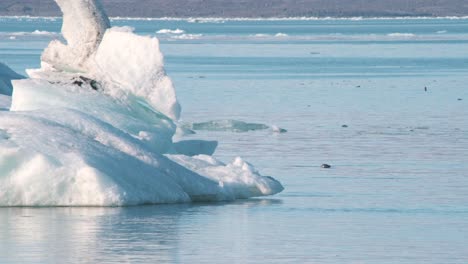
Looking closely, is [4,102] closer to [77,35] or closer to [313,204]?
[77,35]

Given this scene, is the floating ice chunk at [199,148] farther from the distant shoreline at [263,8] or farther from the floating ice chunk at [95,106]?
the distant shoreline at [263,8]

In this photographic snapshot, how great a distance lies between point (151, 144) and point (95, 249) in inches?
172

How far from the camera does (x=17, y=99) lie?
16.5 metres

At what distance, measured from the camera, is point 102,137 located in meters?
14.5

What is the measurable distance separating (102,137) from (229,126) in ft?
27.0

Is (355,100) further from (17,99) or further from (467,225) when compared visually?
(467,225)

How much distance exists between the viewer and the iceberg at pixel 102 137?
13562 mm

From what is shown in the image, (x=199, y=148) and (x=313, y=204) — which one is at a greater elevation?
(x=199, y=148)

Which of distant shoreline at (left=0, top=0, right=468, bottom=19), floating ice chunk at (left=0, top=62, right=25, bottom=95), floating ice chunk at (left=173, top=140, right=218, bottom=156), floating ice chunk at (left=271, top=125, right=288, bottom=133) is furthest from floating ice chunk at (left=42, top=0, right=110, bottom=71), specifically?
distant shoreline at (left=0, top=0, right=468, bottom=19)

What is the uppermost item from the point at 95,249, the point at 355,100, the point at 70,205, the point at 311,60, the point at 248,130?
the point at 311,60

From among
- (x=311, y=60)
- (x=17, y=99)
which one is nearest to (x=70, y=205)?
(x=17, y=99)

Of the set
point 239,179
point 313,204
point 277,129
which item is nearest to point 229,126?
point 277,129

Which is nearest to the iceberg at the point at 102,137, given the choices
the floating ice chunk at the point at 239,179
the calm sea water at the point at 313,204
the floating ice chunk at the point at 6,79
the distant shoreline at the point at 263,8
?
the floating ice chunk at the point at 239,179

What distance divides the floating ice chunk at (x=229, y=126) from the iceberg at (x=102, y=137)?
15.0 feet
